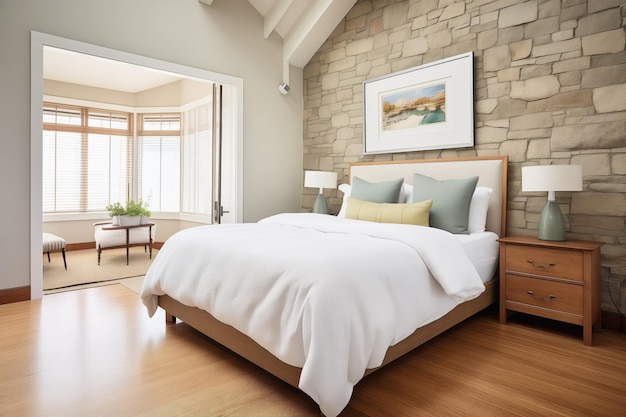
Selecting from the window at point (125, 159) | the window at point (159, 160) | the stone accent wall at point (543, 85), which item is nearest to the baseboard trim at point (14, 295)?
the window at point (125, 159)

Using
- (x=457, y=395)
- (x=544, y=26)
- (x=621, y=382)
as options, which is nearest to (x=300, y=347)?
(x=457, y=395)

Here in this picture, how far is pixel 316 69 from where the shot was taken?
4.86 m

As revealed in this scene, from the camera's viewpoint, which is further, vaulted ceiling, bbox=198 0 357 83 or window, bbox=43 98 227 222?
window, bbox=43 98 227 222

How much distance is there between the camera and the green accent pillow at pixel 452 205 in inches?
115

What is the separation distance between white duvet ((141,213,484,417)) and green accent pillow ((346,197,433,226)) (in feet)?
1.50

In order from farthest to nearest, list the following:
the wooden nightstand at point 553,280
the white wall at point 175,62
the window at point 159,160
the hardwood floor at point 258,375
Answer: the window at point 159,160 < the white wall at point 175,62 < the wooden nightstand at point 553,280 < the hardwood floor at point 258,375

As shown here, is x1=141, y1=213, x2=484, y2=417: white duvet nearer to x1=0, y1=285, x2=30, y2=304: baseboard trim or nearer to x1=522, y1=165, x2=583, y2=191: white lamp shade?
x1=522, y1=165, x2=583, y2=191: white lamp shade

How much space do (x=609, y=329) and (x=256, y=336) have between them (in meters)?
2.54

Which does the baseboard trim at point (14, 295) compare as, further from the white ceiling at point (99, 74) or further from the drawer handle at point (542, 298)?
the drawer handle at point (542, 298)

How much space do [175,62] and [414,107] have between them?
8.12 ft

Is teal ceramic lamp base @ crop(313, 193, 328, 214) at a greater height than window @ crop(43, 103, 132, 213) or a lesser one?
lesser

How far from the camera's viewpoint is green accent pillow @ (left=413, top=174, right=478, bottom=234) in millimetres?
2910

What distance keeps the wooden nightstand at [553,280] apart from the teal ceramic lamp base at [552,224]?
57 mm

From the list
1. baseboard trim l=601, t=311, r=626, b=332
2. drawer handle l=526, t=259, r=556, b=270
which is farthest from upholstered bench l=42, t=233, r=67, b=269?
baseboard trim l=601, t=311, r=626, b=332
